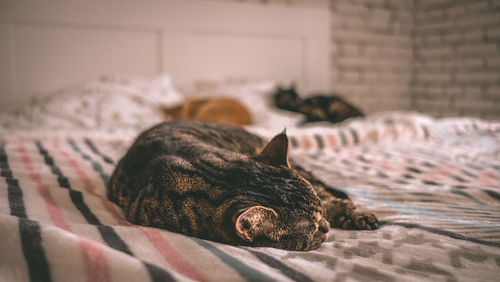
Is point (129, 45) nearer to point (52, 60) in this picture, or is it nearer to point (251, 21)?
point (52, 60)

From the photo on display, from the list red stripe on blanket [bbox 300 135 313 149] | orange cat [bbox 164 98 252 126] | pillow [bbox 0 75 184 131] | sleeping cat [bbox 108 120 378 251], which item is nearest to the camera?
sleeping cat [bbox 108 120 378 251]

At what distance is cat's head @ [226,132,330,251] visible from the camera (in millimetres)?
603

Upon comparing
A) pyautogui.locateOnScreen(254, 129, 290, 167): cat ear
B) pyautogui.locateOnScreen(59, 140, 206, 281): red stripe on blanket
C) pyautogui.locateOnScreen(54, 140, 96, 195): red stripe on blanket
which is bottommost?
pyautogui.locateOnScreen(54, 140, 96, 195): red stripe on blanket

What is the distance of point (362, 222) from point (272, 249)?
0.87ft

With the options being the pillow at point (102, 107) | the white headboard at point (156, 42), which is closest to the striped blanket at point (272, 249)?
the pillow at point (102, 107)

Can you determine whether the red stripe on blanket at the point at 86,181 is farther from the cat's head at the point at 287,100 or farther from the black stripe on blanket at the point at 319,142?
the cat's head at the point at 287,100

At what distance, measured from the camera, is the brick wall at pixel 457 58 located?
3.41 m

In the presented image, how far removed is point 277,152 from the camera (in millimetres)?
810

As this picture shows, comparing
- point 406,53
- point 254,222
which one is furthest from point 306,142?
point 406,53

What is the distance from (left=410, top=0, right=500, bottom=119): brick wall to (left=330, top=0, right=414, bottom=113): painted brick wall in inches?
5.8

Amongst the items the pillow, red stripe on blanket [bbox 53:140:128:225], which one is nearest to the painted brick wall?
the pillow

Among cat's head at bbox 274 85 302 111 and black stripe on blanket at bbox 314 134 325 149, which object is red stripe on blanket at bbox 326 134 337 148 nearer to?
black stripe on blanket at bbox 314 134 325 149

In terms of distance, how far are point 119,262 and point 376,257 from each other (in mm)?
398

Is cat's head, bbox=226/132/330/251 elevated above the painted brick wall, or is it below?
below
